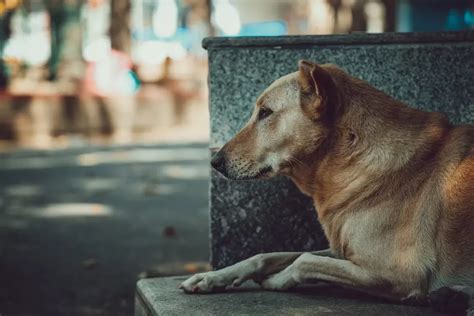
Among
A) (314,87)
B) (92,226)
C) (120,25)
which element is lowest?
(92,226)

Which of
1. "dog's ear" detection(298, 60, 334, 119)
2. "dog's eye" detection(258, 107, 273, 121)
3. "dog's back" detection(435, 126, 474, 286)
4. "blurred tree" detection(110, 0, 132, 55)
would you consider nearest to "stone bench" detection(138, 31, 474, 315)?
"dog's eye" detection(258, 107, 273, 121)

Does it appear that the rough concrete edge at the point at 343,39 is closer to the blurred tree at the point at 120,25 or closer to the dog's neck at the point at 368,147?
the dog's neck at the point at 368,147

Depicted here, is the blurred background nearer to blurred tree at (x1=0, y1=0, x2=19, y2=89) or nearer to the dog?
blurred tree at (x1=0, y1=0, x2=19, y2=89)

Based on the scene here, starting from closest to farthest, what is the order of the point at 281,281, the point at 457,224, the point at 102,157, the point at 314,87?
the point at 457,224, the point at 314,87, the point at 281,281, the point at 102,157

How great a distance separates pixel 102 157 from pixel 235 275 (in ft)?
33.5

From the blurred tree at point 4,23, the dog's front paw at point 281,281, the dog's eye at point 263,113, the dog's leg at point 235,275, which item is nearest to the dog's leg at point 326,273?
the dog's front paw at point 281,281

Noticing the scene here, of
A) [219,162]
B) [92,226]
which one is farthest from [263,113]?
[92,226]

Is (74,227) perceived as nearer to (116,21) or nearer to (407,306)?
(407,306)

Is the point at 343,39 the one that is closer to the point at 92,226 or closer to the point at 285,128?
the point at 285,128

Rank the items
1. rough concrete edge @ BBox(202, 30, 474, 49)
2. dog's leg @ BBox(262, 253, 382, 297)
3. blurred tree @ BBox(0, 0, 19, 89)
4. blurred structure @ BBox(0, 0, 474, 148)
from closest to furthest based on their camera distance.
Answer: dog's leg @ BBox(262, 253, 382, 297), rough concrete edge @ BBox(202, 30, 474, 49), blurred structure @ BBox(0, 0, 474, 148), blurred tree @ BBox(0, 0, 19, 89)

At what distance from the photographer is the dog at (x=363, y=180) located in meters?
3.83

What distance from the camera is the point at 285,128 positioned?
4.27 m

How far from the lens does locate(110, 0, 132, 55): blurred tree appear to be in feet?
73.7

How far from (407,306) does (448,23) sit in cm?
2562
